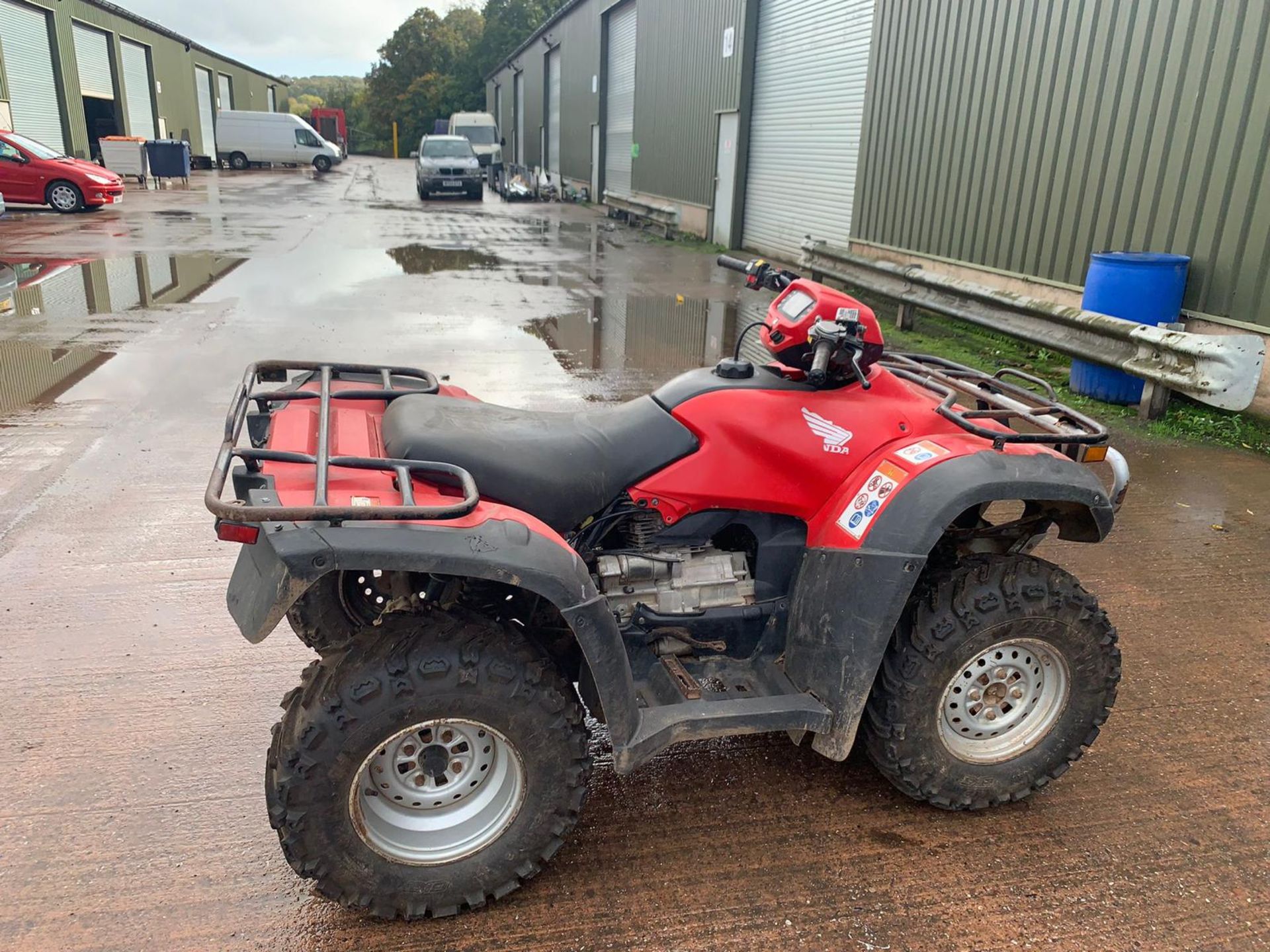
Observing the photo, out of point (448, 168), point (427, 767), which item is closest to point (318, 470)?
point (427, 767)

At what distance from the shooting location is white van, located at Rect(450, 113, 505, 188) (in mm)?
39781

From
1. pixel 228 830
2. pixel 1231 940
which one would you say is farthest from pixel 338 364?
pixel 1231 940

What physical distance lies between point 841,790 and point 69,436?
17.9ft

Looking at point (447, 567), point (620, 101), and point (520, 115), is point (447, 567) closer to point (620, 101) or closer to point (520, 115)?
point (620, 101)

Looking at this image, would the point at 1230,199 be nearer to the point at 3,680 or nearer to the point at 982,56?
the point at 982,56

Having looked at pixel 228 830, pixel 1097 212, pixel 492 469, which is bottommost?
pixel 228 830

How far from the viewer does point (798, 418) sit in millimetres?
2688

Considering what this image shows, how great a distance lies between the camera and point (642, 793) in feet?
9.60

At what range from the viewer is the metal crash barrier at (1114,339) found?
20.8ft

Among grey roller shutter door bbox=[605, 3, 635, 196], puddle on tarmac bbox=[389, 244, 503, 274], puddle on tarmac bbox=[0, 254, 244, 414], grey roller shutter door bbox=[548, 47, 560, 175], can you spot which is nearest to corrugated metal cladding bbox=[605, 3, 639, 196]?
grey roller shutter door bbox=[605, 3, 635, 196]

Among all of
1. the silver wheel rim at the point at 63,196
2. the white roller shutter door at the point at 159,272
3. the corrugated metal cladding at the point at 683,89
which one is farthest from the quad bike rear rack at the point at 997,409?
the silver wheel rim at the point at 63,196

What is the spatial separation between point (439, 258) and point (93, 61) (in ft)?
86.1

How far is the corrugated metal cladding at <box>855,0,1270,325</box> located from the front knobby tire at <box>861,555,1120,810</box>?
5432 mm

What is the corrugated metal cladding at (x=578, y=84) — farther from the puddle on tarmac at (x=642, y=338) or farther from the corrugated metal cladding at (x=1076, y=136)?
the puddle on tarmac at (x=642, y=338)
